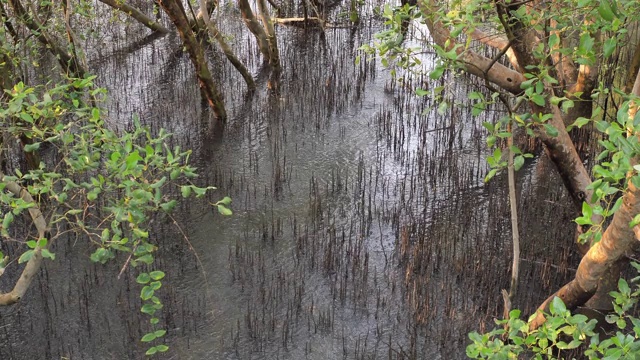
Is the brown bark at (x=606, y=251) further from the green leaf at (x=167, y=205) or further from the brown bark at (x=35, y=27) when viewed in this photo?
the brown bark at (x=35, y=27)

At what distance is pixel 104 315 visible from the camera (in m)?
4.79

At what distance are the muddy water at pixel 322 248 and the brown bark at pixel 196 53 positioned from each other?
214 mm

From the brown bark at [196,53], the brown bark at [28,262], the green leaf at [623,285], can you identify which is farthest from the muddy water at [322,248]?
the green leaf at [623,285]

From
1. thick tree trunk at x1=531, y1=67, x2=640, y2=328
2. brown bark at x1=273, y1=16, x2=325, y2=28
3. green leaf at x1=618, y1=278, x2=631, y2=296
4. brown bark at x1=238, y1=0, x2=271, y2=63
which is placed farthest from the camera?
brown bark at x1=273, y1=16, x2=325, y2=28

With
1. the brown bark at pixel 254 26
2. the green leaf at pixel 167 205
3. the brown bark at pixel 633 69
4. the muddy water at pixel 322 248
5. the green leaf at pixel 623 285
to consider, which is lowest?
the muddy water at pixel 322 248

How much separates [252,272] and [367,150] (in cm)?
212

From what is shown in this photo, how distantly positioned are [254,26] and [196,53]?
51.5 inches

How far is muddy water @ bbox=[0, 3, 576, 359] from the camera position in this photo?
4.59 metres

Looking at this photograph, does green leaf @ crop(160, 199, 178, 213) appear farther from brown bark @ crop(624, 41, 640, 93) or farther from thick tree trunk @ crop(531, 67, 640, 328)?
brown bark @ crop(624, 41, 640, 93)

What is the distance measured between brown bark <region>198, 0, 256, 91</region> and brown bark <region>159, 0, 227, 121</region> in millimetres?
315

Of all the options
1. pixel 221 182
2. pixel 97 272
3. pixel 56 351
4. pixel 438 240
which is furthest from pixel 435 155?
pixel 56 351

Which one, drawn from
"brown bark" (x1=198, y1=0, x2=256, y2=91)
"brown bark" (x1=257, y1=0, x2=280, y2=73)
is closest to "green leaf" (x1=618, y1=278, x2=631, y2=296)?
"brown bark" (x1=198, y1=0, x2=256, y2=91)

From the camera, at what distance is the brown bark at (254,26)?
26.7ft

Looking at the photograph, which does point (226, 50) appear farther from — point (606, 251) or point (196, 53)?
point (606, 251)
